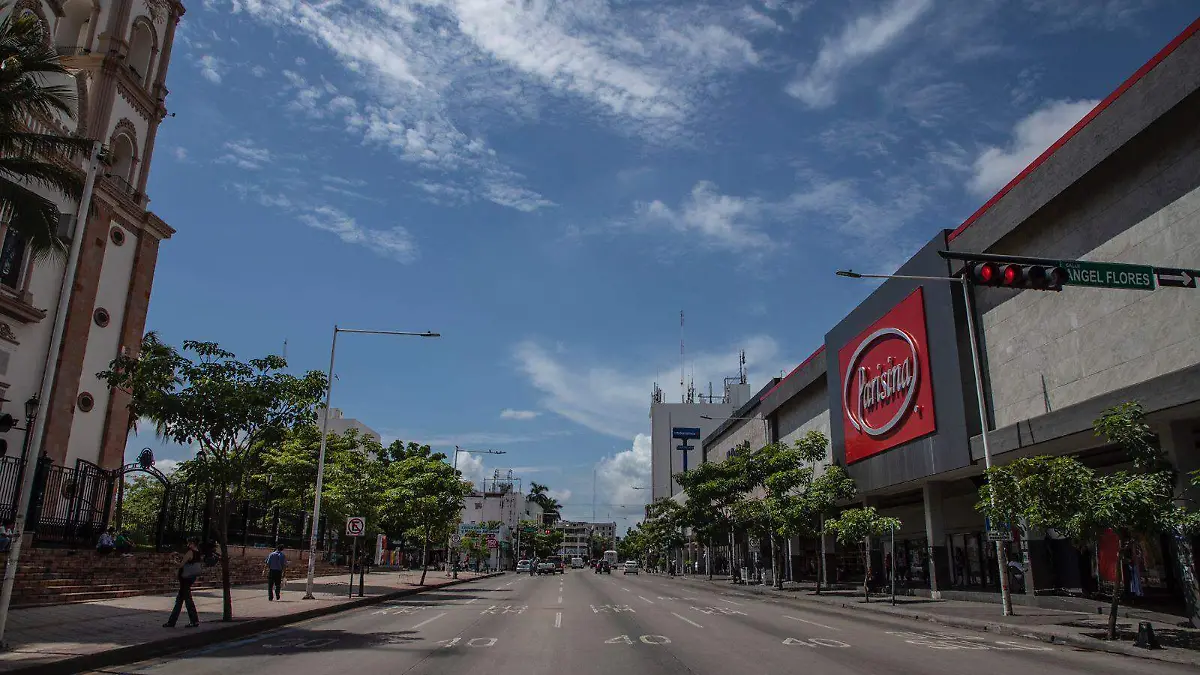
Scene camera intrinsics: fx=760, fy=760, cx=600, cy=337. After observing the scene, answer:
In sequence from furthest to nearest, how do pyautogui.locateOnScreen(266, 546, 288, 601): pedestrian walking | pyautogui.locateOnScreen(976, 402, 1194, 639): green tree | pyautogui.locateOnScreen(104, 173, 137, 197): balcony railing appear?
1. pyautogui.locateOnScreen(104, 173, 137, 197): balcony railing
2. pyautogui.locateOnScreen(266, 546, 288, 601): pedestrian walking
3. pyautogui.locateOnScreen(976, 402, 1194, 639): green tree

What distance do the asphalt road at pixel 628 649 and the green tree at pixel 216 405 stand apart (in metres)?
3.68

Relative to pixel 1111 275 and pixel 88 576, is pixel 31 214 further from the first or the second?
pixel 1111 275

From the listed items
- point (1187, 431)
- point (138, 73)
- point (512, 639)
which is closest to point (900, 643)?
point (512, 639)

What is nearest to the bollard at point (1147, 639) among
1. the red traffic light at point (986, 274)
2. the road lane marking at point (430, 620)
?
the red traffic light at point (986, 274)

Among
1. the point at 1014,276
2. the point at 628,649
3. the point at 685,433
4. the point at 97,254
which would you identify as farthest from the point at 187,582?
the point at 685,433

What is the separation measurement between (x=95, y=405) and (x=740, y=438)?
48.2 meters

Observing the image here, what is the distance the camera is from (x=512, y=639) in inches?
624

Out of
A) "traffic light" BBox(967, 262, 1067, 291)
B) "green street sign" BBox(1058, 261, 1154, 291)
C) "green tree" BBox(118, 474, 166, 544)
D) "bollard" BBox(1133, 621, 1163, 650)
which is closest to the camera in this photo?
"traffic light" BBox(967, 262, 1067, 291)

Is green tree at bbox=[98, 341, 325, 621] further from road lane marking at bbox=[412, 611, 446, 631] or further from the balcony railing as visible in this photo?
the balcony railing

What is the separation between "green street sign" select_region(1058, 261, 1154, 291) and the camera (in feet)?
43.0

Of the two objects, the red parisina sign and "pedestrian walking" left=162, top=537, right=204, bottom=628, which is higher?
the red parisina sign

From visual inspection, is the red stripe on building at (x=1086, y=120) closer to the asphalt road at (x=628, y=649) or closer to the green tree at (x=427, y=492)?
the asphalt road at (x=628, y=649)

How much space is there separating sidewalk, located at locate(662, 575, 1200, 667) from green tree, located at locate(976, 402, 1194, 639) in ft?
2.85

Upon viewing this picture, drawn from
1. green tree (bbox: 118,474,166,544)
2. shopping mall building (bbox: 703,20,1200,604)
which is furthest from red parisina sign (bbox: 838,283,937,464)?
green tree (bbox: 118,474,166,544)
